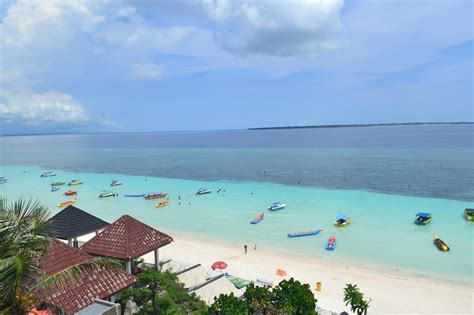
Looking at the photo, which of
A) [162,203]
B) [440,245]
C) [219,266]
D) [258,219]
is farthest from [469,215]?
[162,203]

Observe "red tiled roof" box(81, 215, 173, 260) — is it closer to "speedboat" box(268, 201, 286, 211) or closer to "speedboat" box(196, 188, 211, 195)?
"speedboat" box(268, 201, 286, 211)

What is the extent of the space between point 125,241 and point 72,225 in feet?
14.0

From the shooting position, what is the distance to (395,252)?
27.1m

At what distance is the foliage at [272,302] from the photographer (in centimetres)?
1057

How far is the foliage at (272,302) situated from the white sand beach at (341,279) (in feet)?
27.4

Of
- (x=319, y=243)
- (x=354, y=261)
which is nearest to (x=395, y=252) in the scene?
(x=354, y=261)

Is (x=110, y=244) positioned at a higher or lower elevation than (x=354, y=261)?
higher

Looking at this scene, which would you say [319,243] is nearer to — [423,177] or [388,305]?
[388,305]

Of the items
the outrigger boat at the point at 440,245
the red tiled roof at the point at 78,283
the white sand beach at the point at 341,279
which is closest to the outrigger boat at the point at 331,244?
the white sand beach at the point at 341,279

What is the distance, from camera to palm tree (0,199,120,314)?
5.46 meters

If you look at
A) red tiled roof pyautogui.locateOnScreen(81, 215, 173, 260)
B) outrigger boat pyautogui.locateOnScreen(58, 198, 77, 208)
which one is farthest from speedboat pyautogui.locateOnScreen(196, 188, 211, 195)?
red tiled roof pyautogui.locateOnScreen(81, 215, 173, 260)

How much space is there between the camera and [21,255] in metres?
5.62

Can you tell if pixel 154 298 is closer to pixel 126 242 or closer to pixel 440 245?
pixel 126 242

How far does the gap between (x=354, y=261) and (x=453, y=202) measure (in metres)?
22.8
